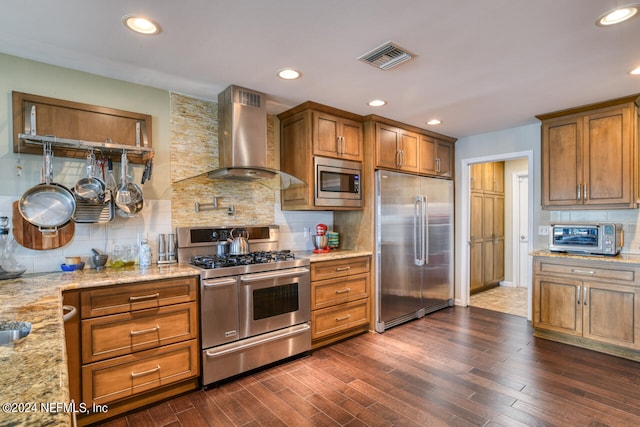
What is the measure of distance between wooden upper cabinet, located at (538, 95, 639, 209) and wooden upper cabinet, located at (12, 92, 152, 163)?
4.07 metres

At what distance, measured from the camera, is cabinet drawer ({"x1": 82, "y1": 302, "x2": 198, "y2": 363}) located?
6.95 ft

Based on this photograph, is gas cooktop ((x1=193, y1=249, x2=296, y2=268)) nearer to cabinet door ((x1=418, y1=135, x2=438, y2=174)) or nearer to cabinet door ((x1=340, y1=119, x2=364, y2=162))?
cabinet door ((x1=340, y1=119, x2=364, y2=162))

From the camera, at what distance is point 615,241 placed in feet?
10.6

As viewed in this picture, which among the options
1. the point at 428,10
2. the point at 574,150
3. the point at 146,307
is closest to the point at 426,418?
the point at 146,307

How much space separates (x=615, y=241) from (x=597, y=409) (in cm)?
175

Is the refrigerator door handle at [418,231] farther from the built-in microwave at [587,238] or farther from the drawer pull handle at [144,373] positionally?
the drawer pull handle at [144,373]

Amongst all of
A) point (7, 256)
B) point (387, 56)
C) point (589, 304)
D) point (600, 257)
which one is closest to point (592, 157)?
point (600, 257)

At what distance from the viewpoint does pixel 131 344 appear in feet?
7.38

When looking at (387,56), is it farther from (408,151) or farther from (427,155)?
(427,155)

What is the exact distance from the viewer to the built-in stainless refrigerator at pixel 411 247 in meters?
3.76

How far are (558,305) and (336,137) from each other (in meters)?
2.89

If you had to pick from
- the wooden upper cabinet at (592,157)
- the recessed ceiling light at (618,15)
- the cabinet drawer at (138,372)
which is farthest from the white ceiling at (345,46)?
the cabinet drawer at (138,372)

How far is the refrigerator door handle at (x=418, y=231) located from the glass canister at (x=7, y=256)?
368cm

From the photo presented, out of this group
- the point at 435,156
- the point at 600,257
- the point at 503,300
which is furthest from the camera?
the point at 503,300
